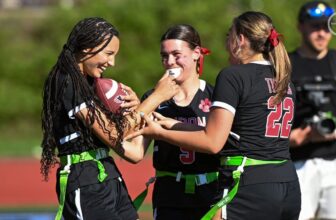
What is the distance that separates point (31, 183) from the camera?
16.2 metres

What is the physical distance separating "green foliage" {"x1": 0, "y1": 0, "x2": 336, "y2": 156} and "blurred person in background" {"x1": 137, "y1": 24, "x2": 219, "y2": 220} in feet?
62.2

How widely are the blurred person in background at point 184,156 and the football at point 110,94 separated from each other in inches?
26.3

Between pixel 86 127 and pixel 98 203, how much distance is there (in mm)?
465

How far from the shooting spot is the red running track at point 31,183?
45.9ft

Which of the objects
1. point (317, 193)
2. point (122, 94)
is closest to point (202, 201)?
point (122, 94)

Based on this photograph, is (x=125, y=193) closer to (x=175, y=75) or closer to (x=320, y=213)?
(x=175, y=75)

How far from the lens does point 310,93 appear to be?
696 cm

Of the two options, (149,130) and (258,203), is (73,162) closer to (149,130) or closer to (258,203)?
(149,130)

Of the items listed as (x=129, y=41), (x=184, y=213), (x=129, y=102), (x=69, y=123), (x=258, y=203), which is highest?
(x=129, y=41)

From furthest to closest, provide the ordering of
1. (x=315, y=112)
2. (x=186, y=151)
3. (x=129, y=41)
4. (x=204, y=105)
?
(x=129, y=41), (x=315, y=112), (x=204, y=105), (x=186, y=151)

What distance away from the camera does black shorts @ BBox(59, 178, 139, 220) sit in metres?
4.85

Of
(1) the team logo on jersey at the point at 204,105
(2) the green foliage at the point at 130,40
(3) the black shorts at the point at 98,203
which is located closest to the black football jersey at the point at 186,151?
(1) the team logo on jersey at the point at 204,105

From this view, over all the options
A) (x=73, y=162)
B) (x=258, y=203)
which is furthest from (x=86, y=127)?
(x=258, y=203)

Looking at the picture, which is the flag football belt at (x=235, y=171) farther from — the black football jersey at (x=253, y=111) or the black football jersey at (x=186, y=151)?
the black football jersey at (x=186, y=151)
